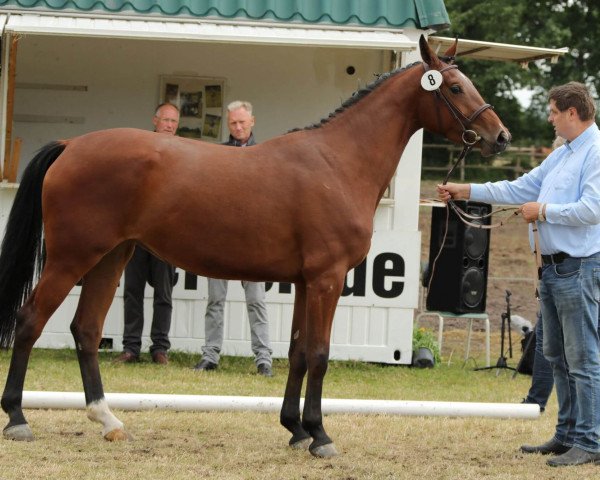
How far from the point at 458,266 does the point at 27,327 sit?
5.28 m

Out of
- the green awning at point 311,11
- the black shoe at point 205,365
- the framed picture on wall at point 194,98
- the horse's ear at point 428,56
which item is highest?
the green awning at point 311,11

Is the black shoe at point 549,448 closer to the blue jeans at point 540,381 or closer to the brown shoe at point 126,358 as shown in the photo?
the blue jeans at point 540,381

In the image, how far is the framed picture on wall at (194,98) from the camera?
37.1 feet

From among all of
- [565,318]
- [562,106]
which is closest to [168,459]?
[565,318]

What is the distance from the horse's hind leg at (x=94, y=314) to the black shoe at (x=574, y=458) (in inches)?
97.0

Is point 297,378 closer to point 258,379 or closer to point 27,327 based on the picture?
point 27,327

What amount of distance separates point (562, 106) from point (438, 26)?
13.9 ft

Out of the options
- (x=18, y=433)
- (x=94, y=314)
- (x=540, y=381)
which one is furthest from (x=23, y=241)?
(x=540, y=381)

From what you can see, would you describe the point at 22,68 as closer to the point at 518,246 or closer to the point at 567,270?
the point at 567,270

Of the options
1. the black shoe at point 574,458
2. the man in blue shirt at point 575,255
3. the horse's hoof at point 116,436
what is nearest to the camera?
the man in blue shirt at point 575,255

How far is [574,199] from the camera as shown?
586cm

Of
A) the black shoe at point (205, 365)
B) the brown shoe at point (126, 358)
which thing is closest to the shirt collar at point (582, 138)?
the black shoe at point (205, 365)

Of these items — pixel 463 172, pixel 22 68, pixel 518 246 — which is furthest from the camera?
pixel 463 172

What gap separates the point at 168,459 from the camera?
5.74 m
